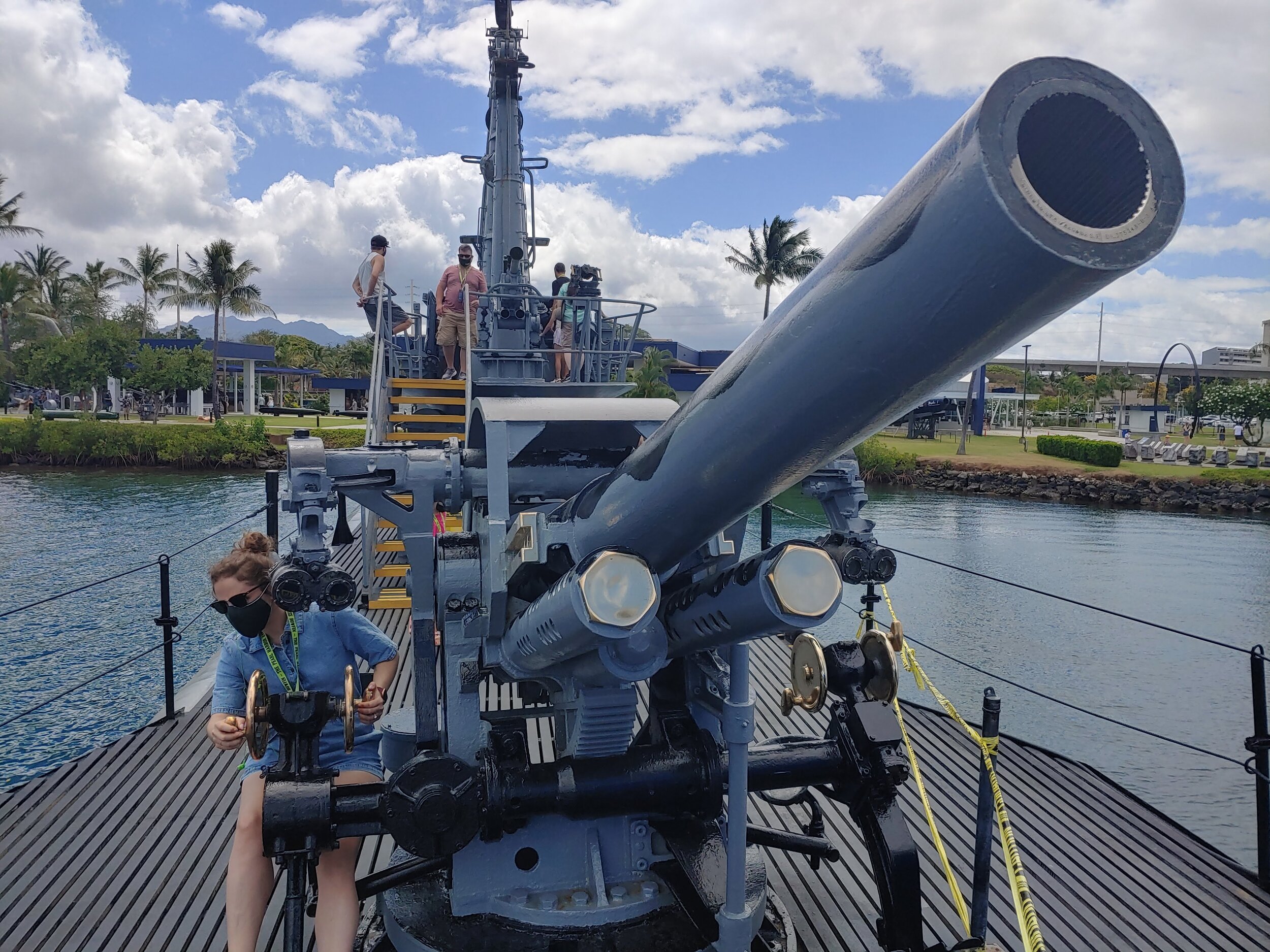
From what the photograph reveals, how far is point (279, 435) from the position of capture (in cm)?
3412

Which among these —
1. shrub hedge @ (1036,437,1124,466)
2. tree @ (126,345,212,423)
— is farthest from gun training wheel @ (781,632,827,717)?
tree @ (126,345,212,423)

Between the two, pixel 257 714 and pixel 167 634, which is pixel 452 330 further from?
pixel 257 714

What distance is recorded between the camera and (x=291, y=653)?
3.04m

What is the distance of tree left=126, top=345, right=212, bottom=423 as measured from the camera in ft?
128

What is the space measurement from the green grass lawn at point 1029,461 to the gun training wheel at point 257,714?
34.9m

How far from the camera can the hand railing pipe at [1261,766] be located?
3.69m

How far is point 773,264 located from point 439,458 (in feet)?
155

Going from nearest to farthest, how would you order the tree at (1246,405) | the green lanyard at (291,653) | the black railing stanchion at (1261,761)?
1. the green lanyard at (291,653)
2. the black railing stanchion at (1261,761)
3. the tree at (1246,405)

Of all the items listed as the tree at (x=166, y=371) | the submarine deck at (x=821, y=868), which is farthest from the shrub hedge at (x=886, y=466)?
the submarine deck at (x=821, y=868)

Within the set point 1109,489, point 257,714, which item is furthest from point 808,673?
point 1109,489

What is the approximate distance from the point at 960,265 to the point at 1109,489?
112 feet

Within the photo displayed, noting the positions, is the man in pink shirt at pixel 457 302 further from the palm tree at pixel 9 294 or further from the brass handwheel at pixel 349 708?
the palm tree at pixel 9 294

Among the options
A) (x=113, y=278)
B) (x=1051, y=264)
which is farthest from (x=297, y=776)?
(x=113, y=278)

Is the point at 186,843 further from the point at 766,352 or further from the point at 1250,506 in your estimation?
the point at 1250,506
